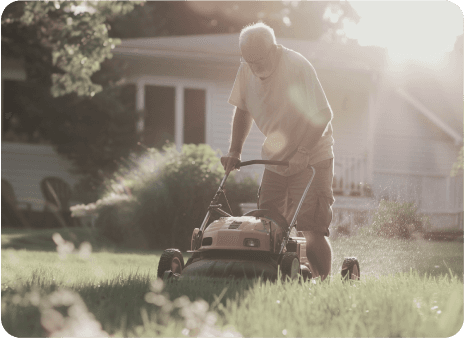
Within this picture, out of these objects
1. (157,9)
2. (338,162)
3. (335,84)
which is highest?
(157,9)

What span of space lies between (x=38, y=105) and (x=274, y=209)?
838 cm

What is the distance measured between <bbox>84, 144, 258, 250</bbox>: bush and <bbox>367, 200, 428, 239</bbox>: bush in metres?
3.62

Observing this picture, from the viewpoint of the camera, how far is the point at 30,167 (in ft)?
38.1

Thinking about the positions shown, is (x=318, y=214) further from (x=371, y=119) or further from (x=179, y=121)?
(x=371, y=119)

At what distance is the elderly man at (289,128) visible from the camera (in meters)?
3.47

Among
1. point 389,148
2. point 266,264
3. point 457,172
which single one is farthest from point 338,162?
point 266,264

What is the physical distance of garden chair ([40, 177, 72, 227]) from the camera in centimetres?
1073

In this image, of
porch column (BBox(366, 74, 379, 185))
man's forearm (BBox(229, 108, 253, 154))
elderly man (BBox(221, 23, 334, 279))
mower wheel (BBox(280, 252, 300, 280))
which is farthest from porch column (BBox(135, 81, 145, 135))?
mower wheel (BBox(280, 252, 300, 280))

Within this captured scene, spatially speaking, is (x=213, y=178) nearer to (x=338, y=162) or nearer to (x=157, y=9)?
(x=338, y=162)

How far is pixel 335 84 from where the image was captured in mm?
12312

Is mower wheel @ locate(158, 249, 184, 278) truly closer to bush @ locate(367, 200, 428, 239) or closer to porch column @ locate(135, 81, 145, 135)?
bush @ locate(367, 200, 428, 239)

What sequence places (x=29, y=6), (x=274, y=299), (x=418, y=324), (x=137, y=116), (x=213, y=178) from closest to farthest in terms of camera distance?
(x=418, y=324) → (x=274, y=299) → (x=29, y=6) → (x=213, y=178) → (x=137, y=116)

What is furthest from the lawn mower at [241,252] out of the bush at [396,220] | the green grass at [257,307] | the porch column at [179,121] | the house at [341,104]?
the porch column at [179,121]

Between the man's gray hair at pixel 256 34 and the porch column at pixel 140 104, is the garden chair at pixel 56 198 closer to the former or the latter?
the porch column at pixel 140 104
